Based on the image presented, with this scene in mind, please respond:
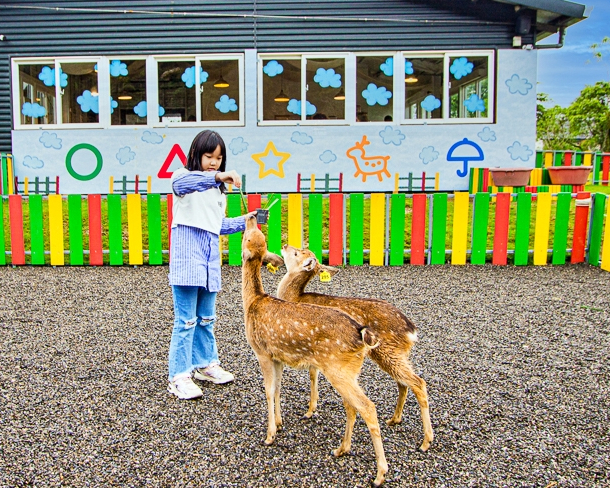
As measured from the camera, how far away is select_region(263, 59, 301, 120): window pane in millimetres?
14500

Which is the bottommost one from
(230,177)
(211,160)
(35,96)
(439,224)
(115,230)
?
(115,230)

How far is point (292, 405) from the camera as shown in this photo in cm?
425

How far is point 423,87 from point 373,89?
110 centimetres

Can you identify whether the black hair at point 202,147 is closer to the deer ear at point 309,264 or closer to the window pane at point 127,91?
the deer ear at point 309,264

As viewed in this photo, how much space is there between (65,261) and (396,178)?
7800 mm

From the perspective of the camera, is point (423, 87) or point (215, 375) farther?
point (423, 87)

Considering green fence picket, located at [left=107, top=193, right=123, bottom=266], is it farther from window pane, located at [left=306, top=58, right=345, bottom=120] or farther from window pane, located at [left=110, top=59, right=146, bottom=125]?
window pane, located at [left=306, top=58, right=345, bottom=120]

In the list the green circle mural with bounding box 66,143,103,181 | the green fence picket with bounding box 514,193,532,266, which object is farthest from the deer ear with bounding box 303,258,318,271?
the green circle mural with bounding box 66,143,103,181

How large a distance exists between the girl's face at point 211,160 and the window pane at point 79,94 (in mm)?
11369

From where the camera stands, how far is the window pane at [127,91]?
14469mm

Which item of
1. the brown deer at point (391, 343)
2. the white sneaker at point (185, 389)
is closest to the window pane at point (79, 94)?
the white sneaker at point (185, 389)

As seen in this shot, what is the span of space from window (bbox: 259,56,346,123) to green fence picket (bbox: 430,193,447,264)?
627cm

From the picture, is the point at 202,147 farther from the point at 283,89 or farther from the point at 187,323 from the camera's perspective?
the point at 283,89

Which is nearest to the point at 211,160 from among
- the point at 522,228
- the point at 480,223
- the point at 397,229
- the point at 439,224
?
the point at 397,229
